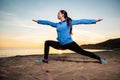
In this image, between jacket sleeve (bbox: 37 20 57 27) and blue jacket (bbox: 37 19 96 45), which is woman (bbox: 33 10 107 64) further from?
jacket sleeve (bbox: 37 20 57 27)

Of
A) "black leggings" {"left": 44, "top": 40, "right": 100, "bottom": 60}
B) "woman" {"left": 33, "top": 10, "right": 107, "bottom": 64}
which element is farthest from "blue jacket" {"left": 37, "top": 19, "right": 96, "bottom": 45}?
"black leggings" {"left": 44, "top": 40, "right": 100, "bottom": 60}

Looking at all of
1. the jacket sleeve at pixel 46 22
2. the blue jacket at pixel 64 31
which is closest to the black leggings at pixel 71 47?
the blue jacket at pixel 64 31

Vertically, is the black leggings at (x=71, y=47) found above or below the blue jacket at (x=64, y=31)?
below

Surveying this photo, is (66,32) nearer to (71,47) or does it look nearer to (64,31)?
(64,31)

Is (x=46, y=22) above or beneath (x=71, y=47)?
above

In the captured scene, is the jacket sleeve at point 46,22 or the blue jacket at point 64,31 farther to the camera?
the jacket sleeve at point 46,22

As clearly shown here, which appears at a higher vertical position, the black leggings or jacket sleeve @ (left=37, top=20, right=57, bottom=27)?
jacket sleeve @ (left=37, top=20, right=57, bottom=27)

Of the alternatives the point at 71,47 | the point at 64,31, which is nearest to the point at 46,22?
the point at 64,31

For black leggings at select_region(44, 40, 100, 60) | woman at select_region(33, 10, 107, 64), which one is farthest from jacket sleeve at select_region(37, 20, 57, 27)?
black leggings at select_region(44, 40, 100, 60)

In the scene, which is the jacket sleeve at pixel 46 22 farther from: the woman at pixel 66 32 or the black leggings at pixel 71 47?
the black leggings at pixel 71 47

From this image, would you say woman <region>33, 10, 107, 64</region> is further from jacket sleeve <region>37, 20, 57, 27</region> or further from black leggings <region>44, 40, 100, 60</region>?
jacket sleeve <region>37, 20, 57, 27</region>

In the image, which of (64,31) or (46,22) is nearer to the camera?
(64,31)

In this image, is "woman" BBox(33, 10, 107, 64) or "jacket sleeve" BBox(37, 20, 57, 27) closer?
"woman" BBox(33, 10, 107, 64)

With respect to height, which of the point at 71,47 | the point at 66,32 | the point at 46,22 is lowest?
the point at 71,47
